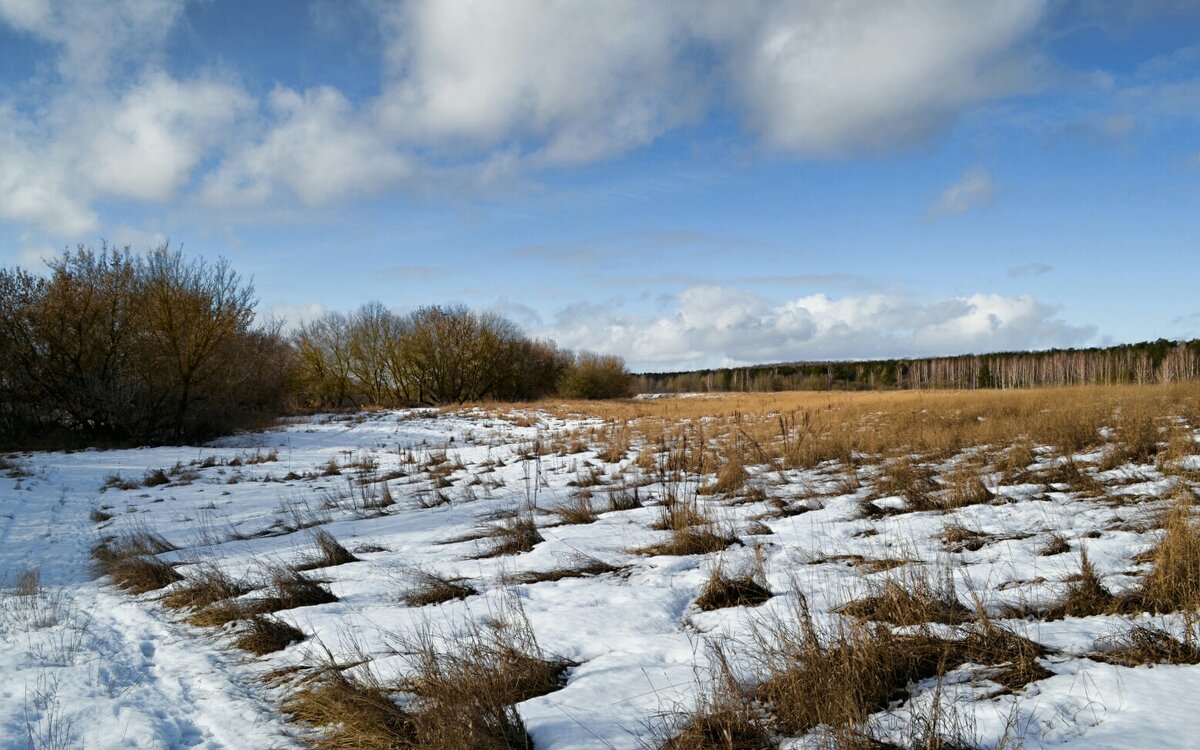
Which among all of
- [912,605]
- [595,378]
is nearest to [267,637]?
[912,605]

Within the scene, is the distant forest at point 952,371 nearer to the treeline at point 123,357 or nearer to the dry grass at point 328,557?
the treeline at point 123,357

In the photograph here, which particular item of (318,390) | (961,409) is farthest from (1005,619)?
(318,390)

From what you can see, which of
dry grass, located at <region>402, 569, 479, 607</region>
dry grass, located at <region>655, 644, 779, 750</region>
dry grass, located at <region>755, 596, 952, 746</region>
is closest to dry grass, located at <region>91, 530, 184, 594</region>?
dry grass, located at <region>402, 569, 479, 607</region>

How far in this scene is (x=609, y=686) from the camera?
10.3ft

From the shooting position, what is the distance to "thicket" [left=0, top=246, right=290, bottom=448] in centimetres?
1978

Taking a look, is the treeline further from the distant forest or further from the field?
the distant forest

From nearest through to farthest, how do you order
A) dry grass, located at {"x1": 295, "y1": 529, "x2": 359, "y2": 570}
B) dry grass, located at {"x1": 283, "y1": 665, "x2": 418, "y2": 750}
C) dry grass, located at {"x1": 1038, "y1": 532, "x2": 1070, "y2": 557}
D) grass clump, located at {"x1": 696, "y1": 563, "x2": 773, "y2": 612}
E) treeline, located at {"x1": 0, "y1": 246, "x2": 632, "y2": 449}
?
dry grass, located at {"x1": 283, "y1": 665, "x2": 418, "y2": 750}
grass clump, located at {"x1": 696, "y1": 563, "x2": 773, "y2": 612}
dry grass, located at {"x1": 1038, "y1": 532, "x2": 1070, "y2": 557}
dry grass, located at {"x1": 295, "y1": 529, "x2": 359, "y2": 570}
treeline, located at {"x1": 0, "y1": 246, "x2": 632, "y2": 449}

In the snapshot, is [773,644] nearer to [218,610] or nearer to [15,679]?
[218,610]

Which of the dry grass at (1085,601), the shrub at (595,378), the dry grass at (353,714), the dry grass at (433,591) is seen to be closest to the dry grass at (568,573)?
the dry grass at (433,591)

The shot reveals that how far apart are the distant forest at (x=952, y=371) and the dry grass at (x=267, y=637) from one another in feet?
184

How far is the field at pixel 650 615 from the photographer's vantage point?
2668mm

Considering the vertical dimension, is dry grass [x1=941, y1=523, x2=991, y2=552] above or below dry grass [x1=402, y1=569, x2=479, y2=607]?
above

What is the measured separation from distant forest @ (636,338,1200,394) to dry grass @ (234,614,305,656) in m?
55.9

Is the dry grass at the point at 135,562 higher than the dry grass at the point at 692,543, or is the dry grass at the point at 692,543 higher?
the dry grass at the point at 692,543
